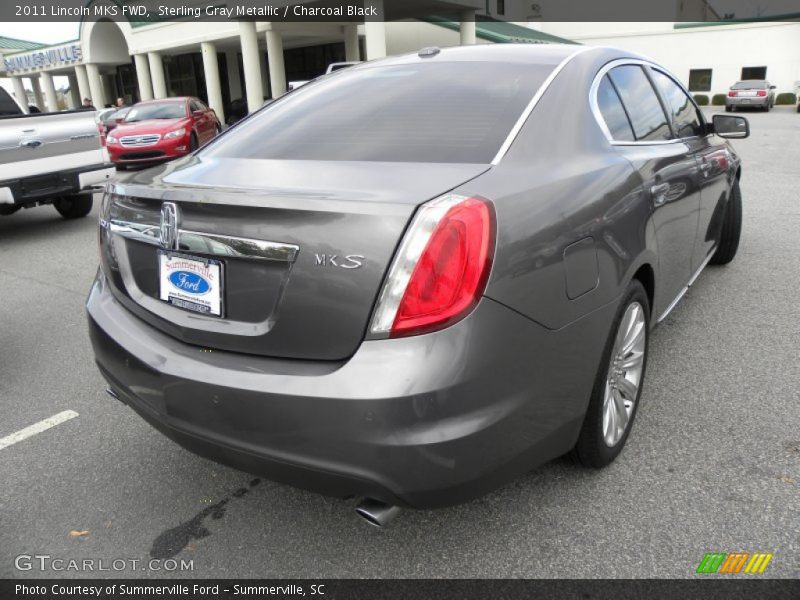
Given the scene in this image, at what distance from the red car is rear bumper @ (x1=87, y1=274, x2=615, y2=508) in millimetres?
12006

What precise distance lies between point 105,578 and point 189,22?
3078 centimetres

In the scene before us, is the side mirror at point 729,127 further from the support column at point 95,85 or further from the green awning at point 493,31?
the support column at point 95,85

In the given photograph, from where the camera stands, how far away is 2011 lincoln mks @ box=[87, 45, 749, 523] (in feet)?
5.90

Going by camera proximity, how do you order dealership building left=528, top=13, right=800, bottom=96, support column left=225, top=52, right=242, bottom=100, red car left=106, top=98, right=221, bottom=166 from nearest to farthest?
red car left=106, top=98, right=221, bottom=166, support column left=225, top=52, right=242, bottom=100, dealership building left=528, top=13, right=800, bottom=96

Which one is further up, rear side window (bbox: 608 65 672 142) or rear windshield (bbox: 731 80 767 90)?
rear side window (bbox: 608 65 672 142)

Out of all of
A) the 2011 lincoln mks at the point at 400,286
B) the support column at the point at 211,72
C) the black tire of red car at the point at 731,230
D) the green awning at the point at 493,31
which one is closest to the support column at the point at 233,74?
the support column at the point at 211,72

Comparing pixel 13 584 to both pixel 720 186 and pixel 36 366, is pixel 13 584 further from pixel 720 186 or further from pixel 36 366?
pixel 720 186

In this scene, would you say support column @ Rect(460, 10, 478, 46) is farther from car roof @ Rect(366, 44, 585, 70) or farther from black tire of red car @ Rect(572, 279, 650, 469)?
black tire of red car @ Rect(572, 279, 650, 469)

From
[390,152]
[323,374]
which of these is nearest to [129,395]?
[323,374]

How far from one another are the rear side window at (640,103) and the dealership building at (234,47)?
1996 centimetres

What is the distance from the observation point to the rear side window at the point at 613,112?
Result: 2.72 metres

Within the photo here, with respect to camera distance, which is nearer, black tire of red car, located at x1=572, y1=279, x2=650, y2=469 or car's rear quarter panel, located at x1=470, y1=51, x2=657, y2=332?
car's rear quarter panel, located at x1=470, y1=51, x2=657, y2=332

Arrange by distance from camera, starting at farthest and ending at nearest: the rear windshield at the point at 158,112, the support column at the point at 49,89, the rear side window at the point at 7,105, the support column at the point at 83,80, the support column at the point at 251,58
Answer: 1. the support column at the point at 49,89
2. the support column at the point at 83,80
3. the support column at the point at 251,58
4. the rear windshield at the point at 158,112
5. the rear side window at the point at 7,105

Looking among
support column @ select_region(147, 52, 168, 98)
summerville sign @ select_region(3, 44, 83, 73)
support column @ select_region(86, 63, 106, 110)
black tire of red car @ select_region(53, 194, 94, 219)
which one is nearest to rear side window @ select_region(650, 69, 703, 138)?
black tire of red car @ select_region(53, 194, 94, 219)
